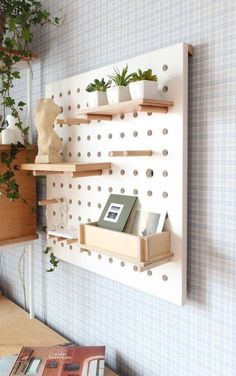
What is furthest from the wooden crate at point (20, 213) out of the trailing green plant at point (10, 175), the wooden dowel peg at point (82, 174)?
the wooden dowel peg at point (82, 174)

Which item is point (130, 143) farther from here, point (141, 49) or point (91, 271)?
point (91, 271)

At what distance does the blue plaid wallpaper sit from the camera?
896mm

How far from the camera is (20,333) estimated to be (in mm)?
1511

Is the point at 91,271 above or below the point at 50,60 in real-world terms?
below

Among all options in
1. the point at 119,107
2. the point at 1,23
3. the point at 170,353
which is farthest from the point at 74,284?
the point at 1,23

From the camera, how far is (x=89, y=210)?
1.27 m

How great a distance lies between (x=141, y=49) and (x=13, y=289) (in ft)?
4.33

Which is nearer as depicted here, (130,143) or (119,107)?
(119,107)

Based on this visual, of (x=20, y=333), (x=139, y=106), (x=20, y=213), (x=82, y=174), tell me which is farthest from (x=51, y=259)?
(x=139, y=106)

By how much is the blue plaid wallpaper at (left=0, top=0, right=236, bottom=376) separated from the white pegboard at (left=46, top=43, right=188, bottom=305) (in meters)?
0.04

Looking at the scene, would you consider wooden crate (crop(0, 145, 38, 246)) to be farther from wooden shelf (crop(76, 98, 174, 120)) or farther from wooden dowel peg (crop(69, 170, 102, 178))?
wooden shelf (crop(76, 98, 174, 120))

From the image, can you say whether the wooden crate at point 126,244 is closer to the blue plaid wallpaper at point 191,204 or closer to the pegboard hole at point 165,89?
the blue plaid wallpaper at point 191,204

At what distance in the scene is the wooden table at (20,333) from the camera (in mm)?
1414

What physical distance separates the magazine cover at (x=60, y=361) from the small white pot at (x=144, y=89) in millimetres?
820
